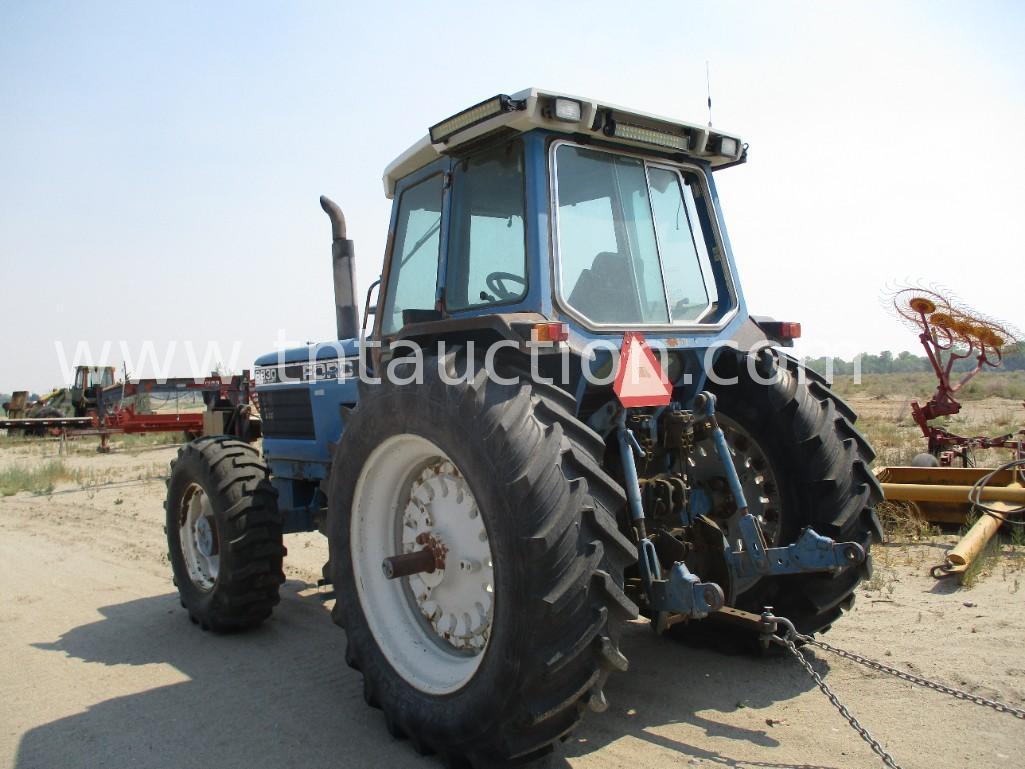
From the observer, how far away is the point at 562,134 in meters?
3.47

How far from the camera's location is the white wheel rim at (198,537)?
197 inches

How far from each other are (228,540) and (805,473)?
3.19m

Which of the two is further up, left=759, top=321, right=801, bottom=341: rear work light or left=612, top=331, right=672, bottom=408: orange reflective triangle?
left=759, top=321, right=801, bottom=341: rear work light

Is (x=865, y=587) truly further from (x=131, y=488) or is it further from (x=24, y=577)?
(x=131, y=488)

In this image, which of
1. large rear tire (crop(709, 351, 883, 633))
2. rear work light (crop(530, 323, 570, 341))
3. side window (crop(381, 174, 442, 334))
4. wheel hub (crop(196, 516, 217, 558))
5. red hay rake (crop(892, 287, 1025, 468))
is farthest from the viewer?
red hay rake (crop(892, 287, 1025, 468))

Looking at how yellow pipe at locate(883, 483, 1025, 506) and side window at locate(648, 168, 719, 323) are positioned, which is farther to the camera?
yellow pipe at locate(883, 483, 1025, 506)

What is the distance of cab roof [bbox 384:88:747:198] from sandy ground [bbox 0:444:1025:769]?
7.76 ft

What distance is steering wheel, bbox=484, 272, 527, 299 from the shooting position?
3426 millimetres

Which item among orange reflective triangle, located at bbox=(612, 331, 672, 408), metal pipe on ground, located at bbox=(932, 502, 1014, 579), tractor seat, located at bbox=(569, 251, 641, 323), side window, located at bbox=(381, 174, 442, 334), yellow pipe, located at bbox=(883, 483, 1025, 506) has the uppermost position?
side window, located at bbox=(381, 174, 442, 334)

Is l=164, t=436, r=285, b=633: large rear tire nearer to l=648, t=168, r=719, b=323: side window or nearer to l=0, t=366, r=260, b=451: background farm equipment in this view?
l=648, t=168, r=719, b=323: side window

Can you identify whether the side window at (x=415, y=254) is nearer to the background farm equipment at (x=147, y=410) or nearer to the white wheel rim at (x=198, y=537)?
the white wheel rim at (x=198, y=537)

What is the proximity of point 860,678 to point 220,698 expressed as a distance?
299cm

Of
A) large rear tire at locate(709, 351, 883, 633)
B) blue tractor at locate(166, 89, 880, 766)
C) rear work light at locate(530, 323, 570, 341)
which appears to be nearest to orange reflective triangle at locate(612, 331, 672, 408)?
blue tractor at locate(166, 89, 880, 766)

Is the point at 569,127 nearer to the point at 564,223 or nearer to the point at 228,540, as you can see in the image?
the point at 564,223
